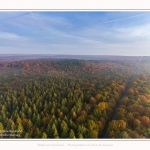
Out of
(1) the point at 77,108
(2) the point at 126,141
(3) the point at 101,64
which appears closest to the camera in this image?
(2) the point at 126,141

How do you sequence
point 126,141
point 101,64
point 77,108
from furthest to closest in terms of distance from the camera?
point 101,64 → point 77,108 → point 126,141

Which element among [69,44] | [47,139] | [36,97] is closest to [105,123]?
[47,139]

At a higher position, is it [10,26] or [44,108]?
[10,26]

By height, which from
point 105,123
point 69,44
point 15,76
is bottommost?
point 105,123

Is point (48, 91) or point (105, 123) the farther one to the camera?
point (48, 91)

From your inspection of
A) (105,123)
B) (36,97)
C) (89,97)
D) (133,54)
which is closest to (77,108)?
(89,97)

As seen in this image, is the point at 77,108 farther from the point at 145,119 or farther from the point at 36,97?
the point at 145,119

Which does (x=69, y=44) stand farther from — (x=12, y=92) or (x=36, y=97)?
(x=12, y=92)
